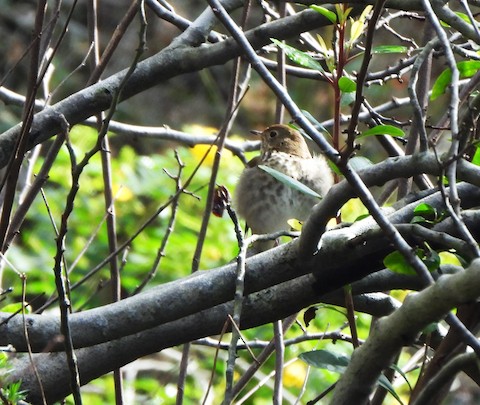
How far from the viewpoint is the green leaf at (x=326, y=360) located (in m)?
1.57

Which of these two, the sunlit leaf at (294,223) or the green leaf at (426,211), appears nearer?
the green leaf at (426,211)

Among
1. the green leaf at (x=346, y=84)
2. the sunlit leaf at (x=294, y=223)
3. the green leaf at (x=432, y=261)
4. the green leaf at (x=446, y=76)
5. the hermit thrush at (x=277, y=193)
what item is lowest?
the green leaf at (x=432, y=261)

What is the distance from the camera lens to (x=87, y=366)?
180 centimetres

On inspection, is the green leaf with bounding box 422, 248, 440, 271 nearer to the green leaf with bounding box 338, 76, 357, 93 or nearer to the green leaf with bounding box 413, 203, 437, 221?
the green leaf with bounding box 413, 203, 437, 221

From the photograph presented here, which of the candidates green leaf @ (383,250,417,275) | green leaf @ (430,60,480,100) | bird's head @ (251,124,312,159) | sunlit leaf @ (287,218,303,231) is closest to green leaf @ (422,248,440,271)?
green leaf @ (383,250,417,275)

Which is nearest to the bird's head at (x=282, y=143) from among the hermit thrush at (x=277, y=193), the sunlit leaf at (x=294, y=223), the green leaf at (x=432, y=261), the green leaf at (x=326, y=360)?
the hermit thrush at (x=277, y=193)

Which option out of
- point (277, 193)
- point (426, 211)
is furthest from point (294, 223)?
point (277, 193)

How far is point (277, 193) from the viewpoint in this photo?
11.0 feet

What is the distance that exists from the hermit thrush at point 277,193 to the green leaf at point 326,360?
158 cm

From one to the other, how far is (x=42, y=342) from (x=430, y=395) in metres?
0.81

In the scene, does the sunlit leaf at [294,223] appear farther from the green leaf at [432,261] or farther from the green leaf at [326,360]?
the green leaf at [432,261]

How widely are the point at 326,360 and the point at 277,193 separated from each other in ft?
5.85

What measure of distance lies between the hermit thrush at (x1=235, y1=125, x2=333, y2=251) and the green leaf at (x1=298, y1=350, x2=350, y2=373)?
158 cm

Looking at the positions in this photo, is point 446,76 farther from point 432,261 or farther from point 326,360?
point 326,360
